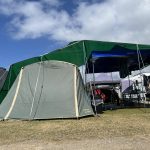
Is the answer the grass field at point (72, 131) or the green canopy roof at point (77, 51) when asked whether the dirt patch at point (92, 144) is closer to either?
the grass field at point (72, 131)

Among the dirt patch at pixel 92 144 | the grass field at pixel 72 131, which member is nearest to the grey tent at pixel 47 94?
the grass field at pixel 72 131

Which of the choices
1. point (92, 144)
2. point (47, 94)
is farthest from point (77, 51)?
point (92, 144)

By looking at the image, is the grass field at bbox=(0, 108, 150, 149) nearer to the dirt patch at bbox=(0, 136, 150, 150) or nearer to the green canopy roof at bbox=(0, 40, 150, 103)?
the dirt patch at bbox=(0, 136, 150, 150)

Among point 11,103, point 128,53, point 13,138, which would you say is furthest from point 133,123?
point 128,53

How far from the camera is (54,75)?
13344 mm

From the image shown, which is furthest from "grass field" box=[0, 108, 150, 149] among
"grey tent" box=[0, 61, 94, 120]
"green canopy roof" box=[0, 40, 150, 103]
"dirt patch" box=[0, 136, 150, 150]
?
"green canopy roof" box=[0, 40, 150, 103]

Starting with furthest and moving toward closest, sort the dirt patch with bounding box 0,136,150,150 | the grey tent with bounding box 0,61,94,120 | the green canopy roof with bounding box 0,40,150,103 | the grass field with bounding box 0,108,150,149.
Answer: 1. the green canopy roof with bounding box 0,40,150,103
2. the grey tent with bounding box 0,61,94,120
3. the grass field with bounding box 0,108,150,149
4. the dirt patch with bounding box 0,136,150,150

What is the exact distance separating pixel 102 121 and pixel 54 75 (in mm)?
3046

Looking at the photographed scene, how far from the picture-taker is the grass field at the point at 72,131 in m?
8.31

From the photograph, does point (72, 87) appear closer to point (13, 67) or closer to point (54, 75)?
point (54, 75)

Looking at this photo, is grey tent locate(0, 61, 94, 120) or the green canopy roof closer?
grey tent locate(0, 61, 94, 120)

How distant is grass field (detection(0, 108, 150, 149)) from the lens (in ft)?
27.3

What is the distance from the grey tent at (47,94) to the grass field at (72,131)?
1.99 ft

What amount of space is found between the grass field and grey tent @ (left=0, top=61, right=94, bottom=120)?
0.61 meters
